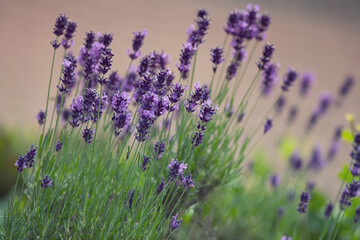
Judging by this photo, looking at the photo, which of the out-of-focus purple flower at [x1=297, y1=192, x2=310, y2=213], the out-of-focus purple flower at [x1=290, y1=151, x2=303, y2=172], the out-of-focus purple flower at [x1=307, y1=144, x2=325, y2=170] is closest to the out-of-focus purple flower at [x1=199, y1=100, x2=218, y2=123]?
the out-of-focus purple flower at [x1=297, y1=192, x2=310, y2=213]

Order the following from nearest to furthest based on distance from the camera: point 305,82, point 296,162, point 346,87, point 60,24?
point 60,24
point 296,162
point 346,87
point 305,82

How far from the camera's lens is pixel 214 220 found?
11.1 ft

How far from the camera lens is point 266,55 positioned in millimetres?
2361

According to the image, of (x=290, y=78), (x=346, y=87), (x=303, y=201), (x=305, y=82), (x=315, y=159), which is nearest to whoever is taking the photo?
(x=303, y=201)

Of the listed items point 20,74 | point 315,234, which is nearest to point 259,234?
point 315,234

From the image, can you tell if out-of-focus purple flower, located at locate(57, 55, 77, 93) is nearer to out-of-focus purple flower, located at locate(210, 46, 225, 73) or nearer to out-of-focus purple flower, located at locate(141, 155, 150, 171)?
out-of-focus purple flower, located at locate(141, 155, 150, 171)

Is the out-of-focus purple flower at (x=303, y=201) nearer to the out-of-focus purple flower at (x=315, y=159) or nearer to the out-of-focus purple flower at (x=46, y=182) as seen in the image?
the out-of-focus purple flower at (x=46, y=182)

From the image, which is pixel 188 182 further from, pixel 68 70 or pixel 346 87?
pixel 346 87

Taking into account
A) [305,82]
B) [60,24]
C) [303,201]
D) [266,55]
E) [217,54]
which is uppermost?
[305,82]

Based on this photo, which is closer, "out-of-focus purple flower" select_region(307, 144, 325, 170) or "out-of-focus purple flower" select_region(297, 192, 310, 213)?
"out-of-focus purple flower" select_region(297, 192, 310, 213)

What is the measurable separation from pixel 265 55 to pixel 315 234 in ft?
7.11

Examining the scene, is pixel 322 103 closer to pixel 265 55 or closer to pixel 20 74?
pixel 265 55

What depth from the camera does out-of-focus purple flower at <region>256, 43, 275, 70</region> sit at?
233cm

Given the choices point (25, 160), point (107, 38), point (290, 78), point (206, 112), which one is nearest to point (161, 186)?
point (206, 112)
